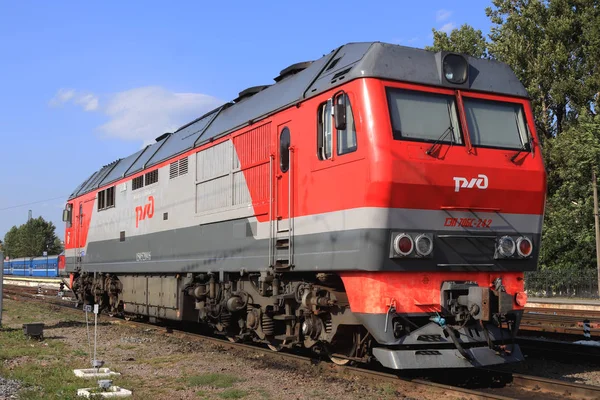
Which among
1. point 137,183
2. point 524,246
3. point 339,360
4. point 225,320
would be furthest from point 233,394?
point 137,183

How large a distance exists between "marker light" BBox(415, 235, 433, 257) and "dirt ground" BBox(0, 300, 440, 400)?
5.85ft

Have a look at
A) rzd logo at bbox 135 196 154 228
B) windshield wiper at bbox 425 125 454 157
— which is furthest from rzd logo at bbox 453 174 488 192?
rzd logo at bbox 135 196 154 228

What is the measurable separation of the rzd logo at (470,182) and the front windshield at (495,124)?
519mm

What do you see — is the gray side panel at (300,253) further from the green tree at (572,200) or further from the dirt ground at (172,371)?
the green tree at (572,200)

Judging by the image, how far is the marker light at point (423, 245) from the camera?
27.9 ft

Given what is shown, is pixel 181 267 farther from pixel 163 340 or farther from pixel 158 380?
pixel 158 380

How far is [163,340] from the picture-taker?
14383 mm

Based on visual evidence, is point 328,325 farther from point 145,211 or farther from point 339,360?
point 145,211

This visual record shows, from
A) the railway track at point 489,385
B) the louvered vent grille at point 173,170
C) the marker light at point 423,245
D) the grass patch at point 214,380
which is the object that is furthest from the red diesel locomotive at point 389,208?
the louvered vent grille at point 173,170

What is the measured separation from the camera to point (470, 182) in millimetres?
8812

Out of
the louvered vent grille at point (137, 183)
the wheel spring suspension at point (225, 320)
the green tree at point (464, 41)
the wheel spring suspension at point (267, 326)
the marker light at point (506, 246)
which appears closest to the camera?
the marker light at point (506, 246)

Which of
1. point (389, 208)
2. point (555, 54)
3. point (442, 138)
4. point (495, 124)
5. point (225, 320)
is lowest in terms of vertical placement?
point (225, 320)

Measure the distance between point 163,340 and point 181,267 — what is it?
1782mm

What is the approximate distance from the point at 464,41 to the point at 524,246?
3599 cm
